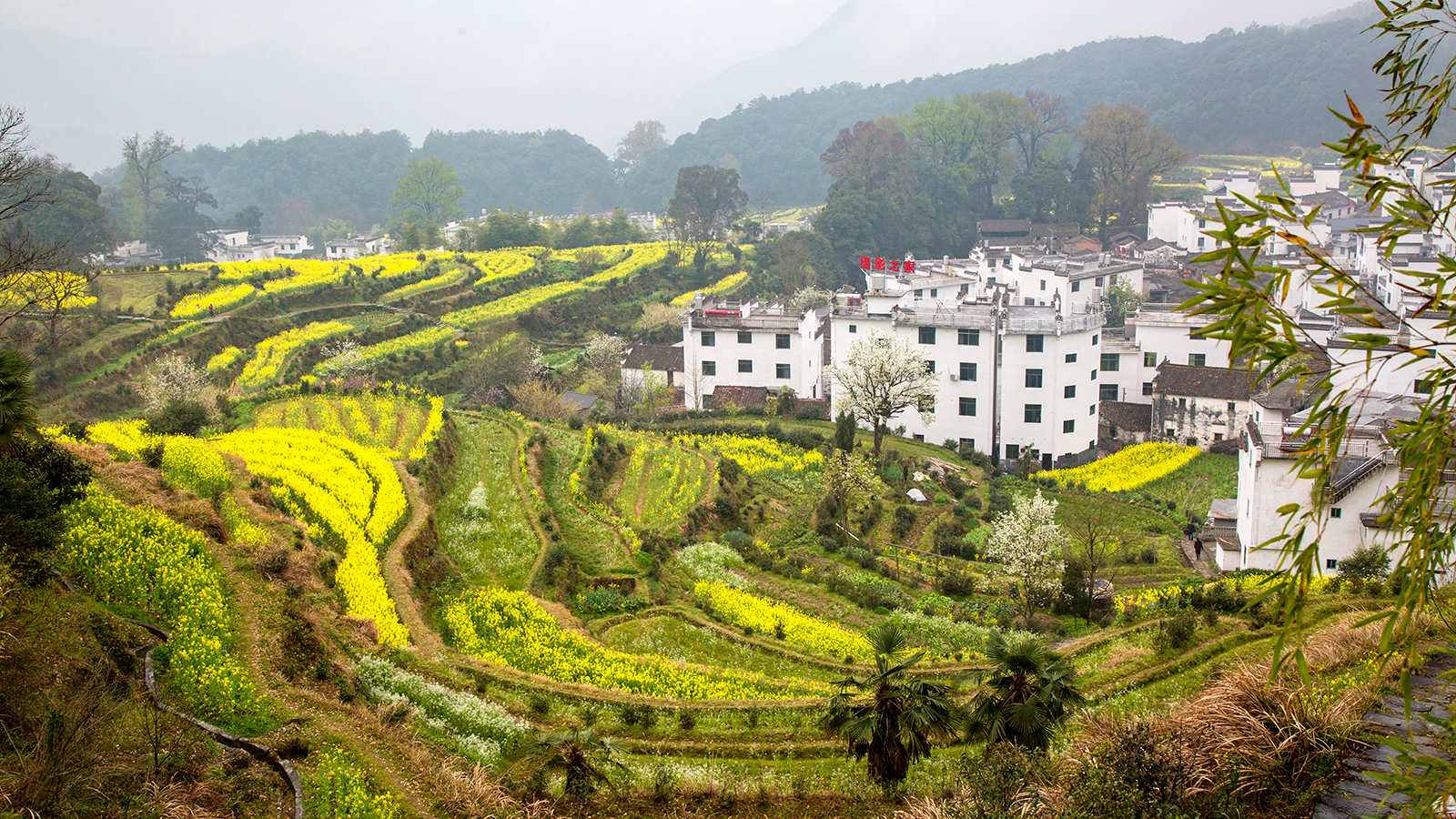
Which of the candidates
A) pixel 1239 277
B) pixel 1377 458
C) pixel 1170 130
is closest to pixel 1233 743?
pixel 1239 277

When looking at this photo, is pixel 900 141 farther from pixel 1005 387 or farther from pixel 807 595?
pixel 807 595

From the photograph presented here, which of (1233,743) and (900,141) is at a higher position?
(900,141)

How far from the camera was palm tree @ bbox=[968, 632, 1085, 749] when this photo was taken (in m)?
12.6

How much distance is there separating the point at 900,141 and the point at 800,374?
5842 cm

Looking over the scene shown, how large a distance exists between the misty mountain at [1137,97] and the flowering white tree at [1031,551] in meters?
102

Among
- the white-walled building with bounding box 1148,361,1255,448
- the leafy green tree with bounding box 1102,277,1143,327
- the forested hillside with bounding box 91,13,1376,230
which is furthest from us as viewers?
the forested hillside with bounding box 91,13,1376,230

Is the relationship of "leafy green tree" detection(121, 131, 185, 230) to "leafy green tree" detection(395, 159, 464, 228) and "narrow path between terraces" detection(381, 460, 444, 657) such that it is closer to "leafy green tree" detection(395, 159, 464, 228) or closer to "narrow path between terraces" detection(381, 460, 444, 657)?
"leafy green tree" detection(395, 159, 464, 228)

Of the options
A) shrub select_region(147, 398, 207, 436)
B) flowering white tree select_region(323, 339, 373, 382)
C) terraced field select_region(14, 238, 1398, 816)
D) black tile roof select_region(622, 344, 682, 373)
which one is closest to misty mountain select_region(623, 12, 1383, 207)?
black tile roof select_region(622, 344, 682, 373)

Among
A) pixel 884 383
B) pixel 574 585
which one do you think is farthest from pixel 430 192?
pixel 574 585

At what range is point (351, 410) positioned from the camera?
3781cm

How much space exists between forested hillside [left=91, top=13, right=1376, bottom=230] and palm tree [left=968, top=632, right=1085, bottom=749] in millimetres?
137611

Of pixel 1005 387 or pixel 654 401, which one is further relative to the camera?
pixel 654 401

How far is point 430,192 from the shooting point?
120 metres

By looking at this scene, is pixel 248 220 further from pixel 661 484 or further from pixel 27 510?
pixel 27 510
